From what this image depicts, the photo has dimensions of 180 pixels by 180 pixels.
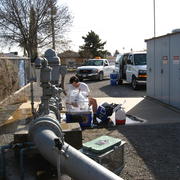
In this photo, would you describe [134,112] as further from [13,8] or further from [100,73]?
[13,8]

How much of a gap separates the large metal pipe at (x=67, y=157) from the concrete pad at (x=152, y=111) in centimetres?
487

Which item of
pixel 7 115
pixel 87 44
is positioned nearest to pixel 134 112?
pixel 7 115

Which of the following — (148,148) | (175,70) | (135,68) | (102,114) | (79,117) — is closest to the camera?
(148,148)

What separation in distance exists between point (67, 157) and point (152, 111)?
6926mm

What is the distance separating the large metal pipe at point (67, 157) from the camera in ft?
9.80

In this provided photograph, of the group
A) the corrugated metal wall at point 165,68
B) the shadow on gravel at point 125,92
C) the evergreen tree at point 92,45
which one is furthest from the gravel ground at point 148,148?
the evergreen tree at point 92,45

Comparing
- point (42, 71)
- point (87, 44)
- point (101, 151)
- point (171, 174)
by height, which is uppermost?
point (87, 44)

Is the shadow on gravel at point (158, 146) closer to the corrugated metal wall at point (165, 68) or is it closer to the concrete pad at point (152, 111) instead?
the concrete pad at point (152, 111)

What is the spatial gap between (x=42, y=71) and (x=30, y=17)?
27.9m

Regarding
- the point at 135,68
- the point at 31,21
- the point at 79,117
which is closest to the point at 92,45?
the point at 31,21

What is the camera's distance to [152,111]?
9750 mm

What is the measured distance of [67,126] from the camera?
18.0ft

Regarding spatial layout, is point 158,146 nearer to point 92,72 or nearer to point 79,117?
point 79,117

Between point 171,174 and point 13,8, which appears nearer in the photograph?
point 171,174
